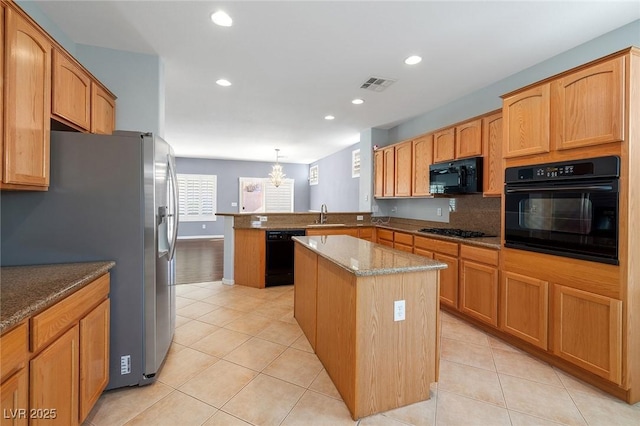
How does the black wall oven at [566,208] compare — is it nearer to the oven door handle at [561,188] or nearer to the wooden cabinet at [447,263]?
the oven door handle at [561,188]

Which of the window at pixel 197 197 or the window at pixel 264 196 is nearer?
the window at pixel 197 197

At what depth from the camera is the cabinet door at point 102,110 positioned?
2.37 meters

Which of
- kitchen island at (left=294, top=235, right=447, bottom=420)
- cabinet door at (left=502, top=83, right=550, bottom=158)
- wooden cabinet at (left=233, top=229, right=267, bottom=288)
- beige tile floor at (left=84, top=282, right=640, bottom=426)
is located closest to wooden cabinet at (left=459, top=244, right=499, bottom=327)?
beige tile floor at (left=84, top=282, right=640, bottom=426)

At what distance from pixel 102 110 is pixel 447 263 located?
3.83 m

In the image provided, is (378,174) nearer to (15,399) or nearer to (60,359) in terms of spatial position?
(60,359)

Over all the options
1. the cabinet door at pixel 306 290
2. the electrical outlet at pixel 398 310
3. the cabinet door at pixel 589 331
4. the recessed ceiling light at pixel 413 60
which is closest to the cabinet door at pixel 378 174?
the recessed ceiling light at pixel 413 60

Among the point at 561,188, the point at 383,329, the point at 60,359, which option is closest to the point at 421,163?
the point at 561,188

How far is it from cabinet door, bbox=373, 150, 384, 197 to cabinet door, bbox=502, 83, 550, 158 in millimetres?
2572

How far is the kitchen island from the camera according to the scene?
166 cm

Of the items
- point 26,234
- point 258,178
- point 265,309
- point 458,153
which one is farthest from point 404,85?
point 258,178

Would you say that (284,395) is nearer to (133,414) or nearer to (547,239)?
(133,414)

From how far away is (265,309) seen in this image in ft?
11.2

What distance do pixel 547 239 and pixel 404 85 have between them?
7.62 feet

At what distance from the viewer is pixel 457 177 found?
338 cm
